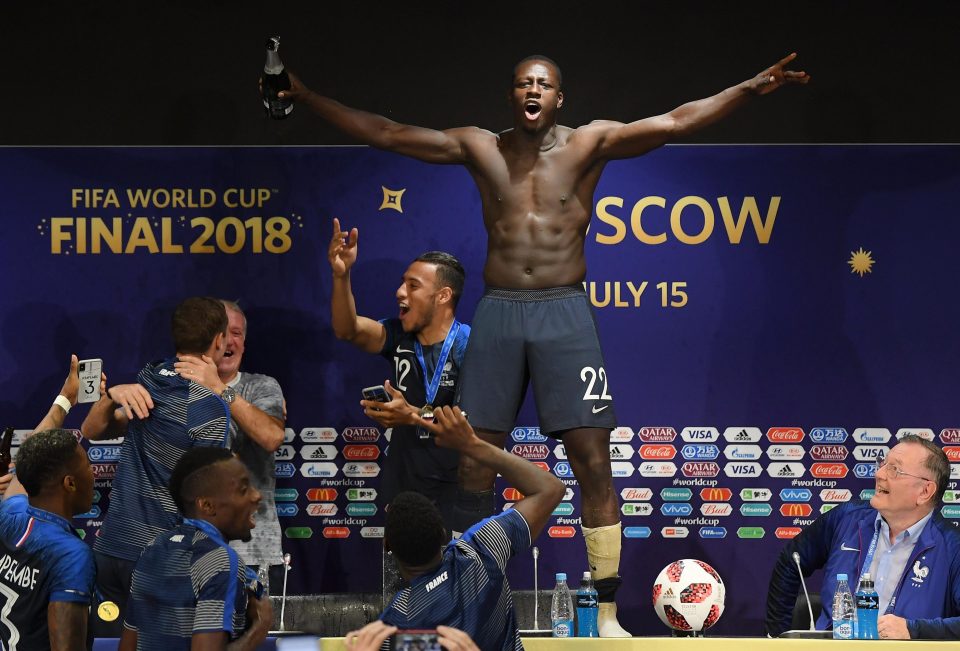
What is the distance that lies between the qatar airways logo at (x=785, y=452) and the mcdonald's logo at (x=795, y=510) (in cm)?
21

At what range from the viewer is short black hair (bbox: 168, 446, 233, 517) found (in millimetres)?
3277

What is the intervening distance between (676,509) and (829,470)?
72cm

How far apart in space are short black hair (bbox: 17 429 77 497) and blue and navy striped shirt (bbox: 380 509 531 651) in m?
1.12

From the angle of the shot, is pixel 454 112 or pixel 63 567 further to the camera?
pixel 454 112

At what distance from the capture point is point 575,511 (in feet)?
19.2

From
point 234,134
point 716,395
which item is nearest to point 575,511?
point 716,395

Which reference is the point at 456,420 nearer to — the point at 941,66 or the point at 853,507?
the point at 853,507

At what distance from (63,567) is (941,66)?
179 inches

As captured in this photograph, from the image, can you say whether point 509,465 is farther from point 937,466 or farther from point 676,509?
point 676,509

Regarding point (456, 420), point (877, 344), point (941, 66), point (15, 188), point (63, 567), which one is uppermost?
point (941, 66)

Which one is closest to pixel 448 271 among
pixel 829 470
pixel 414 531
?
pixel 829 470

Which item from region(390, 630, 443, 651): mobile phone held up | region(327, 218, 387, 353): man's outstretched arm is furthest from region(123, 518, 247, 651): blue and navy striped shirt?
region(327, 218, 387, 353): man's outstretched arm

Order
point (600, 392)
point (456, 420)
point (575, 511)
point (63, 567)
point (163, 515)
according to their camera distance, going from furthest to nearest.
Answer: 1. point (575, 511)
2. point (600, 392)
3. point (163, 515)
4. point (63, 567)
5. point (456, 420)

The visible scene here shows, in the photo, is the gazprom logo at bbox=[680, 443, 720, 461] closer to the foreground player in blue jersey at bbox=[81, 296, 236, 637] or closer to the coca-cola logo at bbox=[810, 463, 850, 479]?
the coca-cola logo at bbox=[810, 463, 850, 479]
